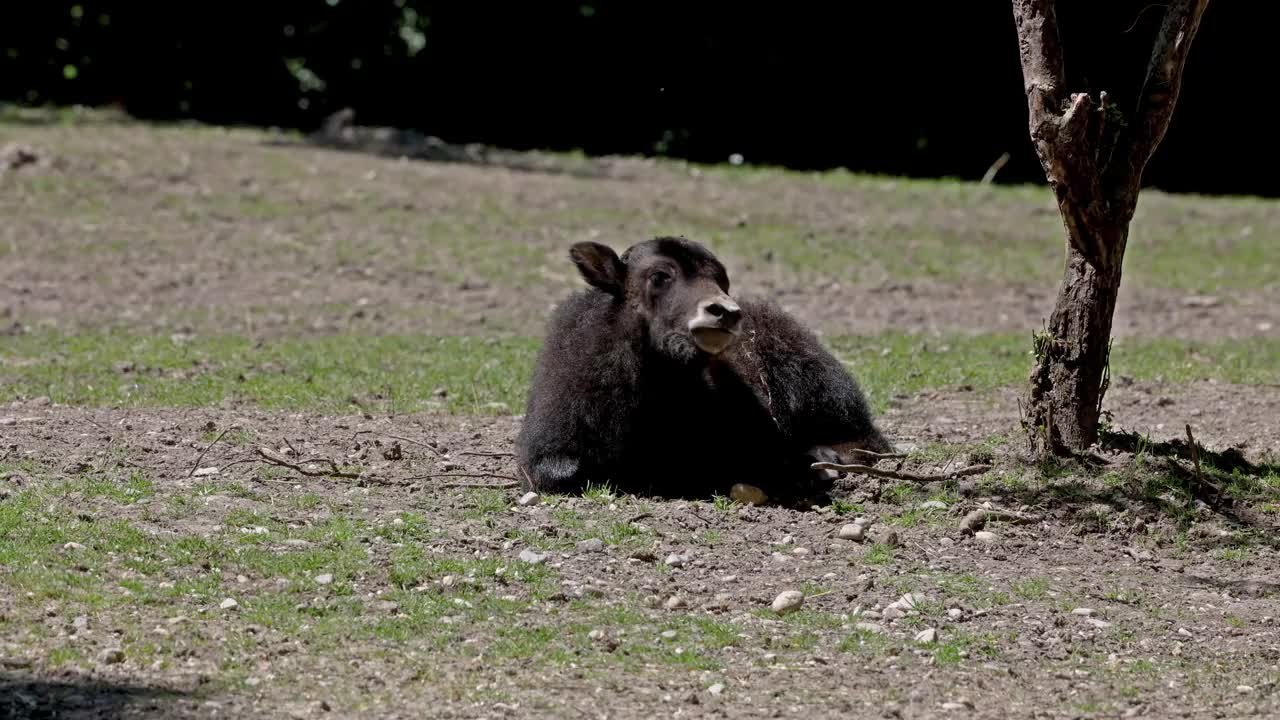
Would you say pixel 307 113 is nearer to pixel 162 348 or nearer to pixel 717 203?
pixel 717 203

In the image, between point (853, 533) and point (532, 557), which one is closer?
point (532, 557)

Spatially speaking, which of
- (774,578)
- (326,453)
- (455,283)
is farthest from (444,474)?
(455,283)

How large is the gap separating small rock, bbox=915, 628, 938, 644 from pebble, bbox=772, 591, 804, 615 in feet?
1.69

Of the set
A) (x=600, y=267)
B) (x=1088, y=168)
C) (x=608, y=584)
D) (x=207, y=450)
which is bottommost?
(x=207, y=450)

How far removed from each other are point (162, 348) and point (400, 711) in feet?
28.5

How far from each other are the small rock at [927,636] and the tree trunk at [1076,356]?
7.19 feet

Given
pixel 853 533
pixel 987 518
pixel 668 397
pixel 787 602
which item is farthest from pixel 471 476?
pixel 987 518

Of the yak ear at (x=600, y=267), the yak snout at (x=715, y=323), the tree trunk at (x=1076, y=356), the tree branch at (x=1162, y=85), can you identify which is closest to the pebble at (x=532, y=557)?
the yak snout at (x=715, y=323)

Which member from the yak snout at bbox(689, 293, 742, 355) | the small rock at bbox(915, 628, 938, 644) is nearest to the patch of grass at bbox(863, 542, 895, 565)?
the small rock at bbox(915, 628, 938, 644)

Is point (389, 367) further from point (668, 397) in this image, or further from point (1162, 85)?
point (1162, 85)

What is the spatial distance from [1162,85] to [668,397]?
2888 mm

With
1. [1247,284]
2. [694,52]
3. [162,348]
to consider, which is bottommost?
[162,348]

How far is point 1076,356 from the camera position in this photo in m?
8.52

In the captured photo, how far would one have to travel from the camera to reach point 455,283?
17141 mm
